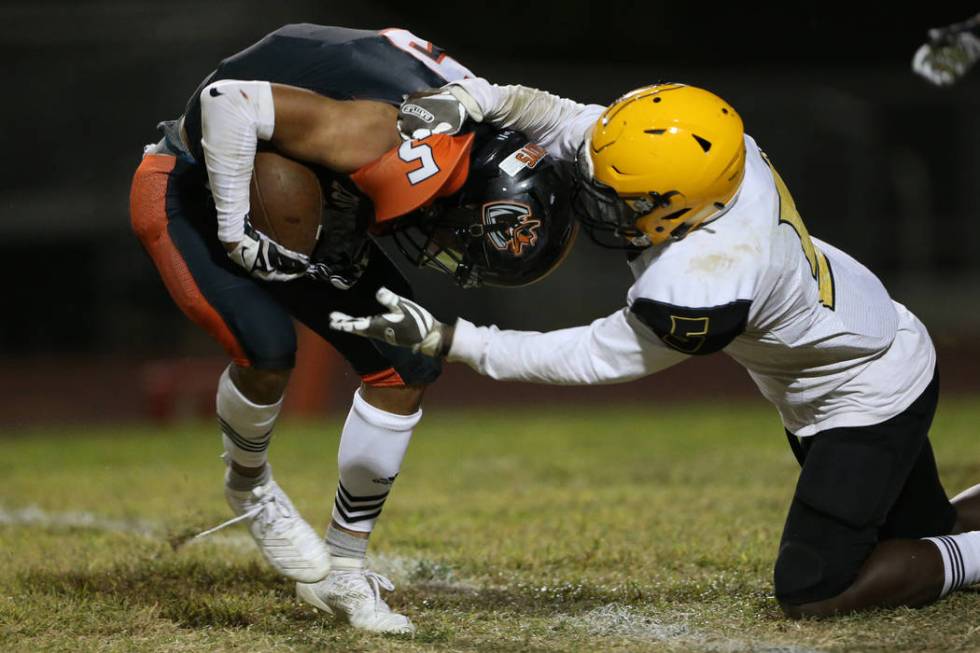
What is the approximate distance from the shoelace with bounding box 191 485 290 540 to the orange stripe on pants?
430mm

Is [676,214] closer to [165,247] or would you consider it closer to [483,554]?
[165,247]

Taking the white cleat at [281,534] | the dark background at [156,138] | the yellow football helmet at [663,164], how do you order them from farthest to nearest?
1. the dark background at [156,138]
2. the white cleat at [281,534]
3. the yellow football helmet at [663,164]

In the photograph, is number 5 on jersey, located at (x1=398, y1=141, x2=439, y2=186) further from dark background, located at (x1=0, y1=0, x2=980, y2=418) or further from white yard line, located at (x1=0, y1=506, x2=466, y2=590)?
dark background, located at (x1=0, y1=0, x2=980, y2=418)

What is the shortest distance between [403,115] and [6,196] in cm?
1041

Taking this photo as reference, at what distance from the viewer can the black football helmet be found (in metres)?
3.34

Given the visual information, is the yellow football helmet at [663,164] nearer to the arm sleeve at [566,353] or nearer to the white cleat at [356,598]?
the arm sleeve at [566,353]

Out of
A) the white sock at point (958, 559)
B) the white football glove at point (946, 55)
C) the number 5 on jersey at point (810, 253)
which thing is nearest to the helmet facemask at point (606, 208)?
the number 5 on jersey at point (810, 253)

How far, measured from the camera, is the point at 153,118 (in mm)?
12430

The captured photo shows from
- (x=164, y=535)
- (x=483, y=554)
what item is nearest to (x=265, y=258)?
(x=483, y=554)

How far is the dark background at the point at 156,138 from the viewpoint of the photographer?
1254 centimetres

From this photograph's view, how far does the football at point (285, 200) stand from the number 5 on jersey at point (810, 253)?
1.21 metres

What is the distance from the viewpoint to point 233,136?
10.5 feet

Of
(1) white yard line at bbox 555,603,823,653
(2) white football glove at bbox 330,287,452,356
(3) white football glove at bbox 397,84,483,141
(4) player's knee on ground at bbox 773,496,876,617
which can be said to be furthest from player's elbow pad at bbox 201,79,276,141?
(4) player's knee on ground at bbox 773,496,876,617

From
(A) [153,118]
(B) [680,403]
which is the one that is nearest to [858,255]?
(B) [680,403]
